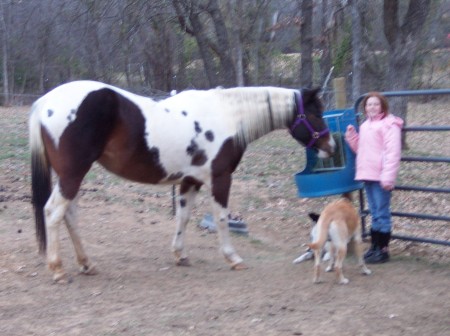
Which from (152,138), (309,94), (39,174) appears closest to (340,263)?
(309,94)

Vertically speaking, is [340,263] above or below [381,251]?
above

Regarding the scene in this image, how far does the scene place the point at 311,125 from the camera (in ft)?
21.1

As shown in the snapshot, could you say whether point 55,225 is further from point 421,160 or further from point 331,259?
point 421,160

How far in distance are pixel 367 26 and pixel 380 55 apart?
10.2ft

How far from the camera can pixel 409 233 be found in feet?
25.2

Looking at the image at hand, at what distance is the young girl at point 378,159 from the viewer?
6.06 meters

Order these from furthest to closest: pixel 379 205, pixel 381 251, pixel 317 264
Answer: pixel 381 251, pixel 379 205, pixel 317 264

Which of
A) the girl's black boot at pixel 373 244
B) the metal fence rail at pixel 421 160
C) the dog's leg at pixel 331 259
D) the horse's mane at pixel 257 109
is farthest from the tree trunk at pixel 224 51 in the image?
the dog's leg at pixel 331 259

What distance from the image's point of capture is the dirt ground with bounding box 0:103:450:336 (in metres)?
4.71

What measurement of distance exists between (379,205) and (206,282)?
5.64 ft

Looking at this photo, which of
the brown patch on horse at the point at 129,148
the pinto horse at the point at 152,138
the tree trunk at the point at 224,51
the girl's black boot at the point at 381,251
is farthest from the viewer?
the tree trunk at the point at 224,51

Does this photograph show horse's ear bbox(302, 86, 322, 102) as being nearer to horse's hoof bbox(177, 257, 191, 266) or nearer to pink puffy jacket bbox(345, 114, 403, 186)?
pink puffy jacket bbox(345, 114, 403, 186)

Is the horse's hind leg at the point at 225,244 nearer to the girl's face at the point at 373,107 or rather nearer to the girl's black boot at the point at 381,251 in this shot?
the girl's black boot at the point at 381,251

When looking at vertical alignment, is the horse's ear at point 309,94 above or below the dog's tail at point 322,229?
above
